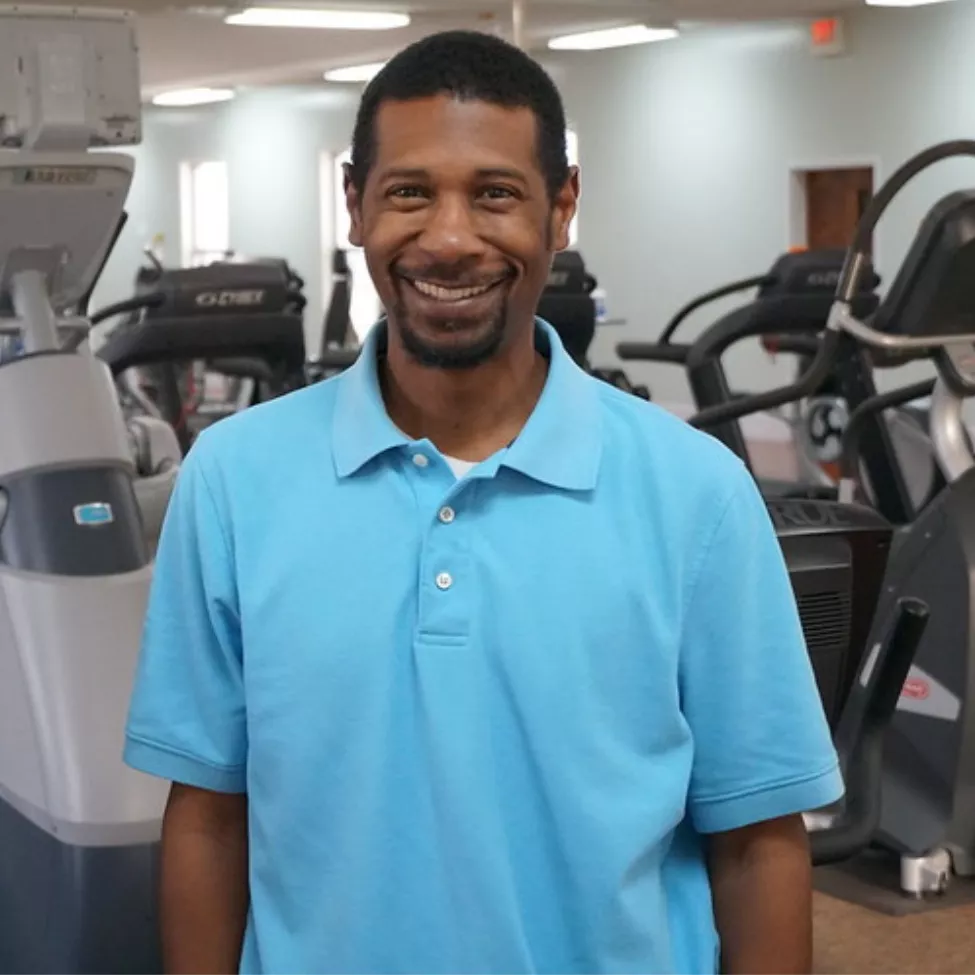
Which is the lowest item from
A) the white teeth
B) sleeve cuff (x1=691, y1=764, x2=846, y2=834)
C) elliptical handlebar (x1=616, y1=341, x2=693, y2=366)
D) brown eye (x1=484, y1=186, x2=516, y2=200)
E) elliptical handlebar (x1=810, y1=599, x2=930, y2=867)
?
elliptical handlebar (x1=810, y1=599, x2=930, y2=867)

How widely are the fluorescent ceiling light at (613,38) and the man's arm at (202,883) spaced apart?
26.6 feet

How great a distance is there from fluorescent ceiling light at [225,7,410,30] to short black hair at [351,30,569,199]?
22.5 feet

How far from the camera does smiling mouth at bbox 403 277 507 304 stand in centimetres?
135

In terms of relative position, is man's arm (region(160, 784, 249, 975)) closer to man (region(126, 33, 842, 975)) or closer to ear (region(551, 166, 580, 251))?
man (region(126, 33, 842, 975))

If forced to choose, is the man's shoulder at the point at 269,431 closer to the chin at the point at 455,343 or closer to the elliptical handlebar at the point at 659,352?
the chin at the point at 455,343

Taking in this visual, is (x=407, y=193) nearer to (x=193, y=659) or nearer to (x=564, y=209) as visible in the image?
(x=564, y=209)

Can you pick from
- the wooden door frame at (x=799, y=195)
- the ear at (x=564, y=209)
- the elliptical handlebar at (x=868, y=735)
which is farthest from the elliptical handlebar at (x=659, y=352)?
the ear at (x=564, y=209)

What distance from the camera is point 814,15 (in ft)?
29.2

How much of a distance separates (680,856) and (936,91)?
7707 mm

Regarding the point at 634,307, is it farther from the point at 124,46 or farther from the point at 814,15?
the point at 124,46

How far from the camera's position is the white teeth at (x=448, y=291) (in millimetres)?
1350

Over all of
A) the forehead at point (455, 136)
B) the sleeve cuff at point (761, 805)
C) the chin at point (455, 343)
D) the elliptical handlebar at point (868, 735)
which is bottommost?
the elliptical handlebar at point (868, 735)

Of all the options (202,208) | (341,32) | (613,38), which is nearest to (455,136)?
(341,32)

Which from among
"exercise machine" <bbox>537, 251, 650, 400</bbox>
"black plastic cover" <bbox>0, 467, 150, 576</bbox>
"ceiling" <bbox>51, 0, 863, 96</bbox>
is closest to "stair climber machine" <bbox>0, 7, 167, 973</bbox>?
"black plastic cover" <bbox>0, 467, 150, 576</bbox>
